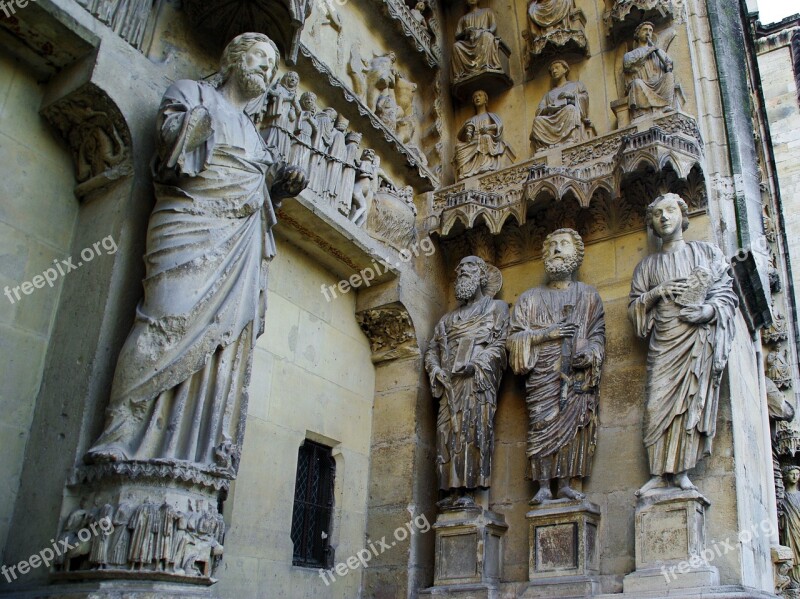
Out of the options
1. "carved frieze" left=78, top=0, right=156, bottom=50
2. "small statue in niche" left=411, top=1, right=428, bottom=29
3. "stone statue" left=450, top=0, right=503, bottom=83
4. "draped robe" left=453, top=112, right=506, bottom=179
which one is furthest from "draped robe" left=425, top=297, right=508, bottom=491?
"carved frieze" left=78, top=0, right=156, bottom=50

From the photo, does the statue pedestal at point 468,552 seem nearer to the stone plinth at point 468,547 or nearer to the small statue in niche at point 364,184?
the stone plinth at point 468,547

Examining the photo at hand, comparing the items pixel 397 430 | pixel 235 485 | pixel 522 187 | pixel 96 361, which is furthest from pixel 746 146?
pixel 96 361

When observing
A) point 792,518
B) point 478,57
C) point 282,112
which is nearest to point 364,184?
point 282,112

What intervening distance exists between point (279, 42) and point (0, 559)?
4.28 metres

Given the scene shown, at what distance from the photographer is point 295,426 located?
673 cm

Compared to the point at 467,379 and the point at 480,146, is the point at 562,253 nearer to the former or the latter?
the point at 467,379

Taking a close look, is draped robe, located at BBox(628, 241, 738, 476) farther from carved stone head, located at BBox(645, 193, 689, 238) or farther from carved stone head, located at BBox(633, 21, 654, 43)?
carved stone head, located at BBox(633, 21, 654, 43)

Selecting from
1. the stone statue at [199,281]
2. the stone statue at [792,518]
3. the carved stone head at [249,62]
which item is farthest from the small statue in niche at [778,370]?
the carved stone head at [249,62]

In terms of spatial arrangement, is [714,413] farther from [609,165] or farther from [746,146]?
[746,146]

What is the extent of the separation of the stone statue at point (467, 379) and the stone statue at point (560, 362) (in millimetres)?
221

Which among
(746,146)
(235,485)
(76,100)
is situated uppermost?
(746,146)

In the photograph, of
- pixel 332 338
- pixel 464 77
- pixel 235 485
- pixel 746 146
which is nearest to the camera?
pixel 235 485

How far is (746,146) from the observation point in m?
8.04

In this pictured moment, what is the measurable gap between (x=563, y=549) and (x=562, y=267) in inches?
103
